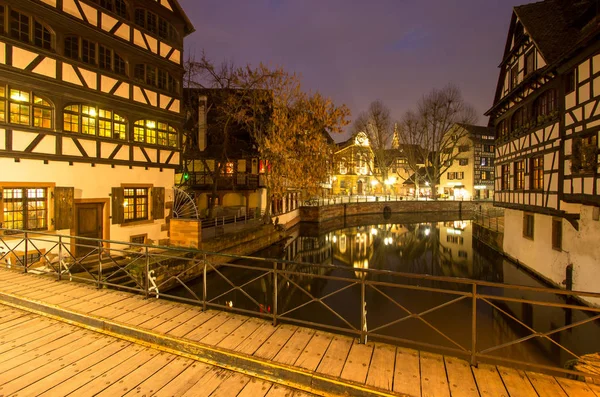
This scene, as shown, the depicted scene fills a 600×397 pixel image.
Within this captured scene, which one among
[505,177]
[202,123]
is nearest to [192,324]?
[505,177]

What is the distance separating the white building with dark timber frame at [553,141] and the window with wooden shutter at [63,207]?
17.5 metres

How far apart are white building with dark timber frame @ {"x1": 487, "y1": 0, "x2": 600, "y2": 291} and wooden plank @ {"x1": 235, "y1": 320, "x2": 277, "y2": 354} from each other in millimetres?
10717

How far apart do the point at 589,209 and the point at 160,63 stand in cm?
1837

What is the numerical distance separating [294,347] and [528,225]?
53.2ft

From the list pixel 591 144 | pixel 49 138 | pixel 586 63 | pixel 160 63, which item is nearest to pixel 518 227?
pixel 591 144

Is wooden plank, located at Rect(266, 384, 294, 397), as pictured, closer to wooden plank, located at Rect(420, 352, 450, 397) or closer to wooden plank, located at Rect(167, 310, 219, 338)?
wooden plank, located at Rect(420, 352, 450, 397)

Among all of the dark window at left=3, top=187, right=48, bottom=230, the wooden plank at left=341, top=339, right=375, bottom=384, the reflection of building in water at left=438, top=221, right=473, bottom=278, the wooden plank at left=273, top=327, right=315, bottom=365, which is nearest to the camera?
the wooden plank at left=341, top=339, right=375, bottom=384

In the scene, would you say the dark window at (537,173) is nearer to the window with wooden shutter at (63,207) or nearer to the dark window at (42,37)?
the window with wooden shutter at (63,207)

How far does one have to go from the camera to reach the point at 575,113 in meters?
11.3

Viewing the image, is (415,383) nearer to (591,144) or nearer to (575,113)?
(591,144)

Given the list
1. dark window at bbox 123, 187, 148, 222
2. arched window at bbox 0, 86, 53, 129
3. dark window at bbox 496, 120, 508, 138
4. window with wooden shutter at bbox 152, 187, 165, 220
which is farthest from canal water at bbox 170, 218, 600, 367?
arched window at bbox 0, 86, 53, 129

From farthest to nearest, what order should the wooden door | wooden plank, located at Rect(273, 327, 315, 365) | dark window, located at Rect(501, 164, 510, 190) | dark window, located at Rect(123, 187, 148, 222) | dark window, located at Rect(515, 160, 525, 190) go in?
1. dark window, located at Rect(501, 164, 510, 190)
2. dark window, located at Rect(515, 160, 525, 190)
3. dark window, located at Rect(123, 187, 148, 222)
4. the wooden door
5. wooden plank, located at Rect(273, 327, 315, 365)

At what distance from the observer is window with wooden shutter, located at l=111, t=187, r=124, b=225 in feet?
44.6

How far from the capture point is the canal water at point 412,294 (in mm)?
8766
